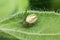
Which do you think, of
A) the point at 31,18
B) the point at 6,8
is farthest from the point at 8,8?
the point at 31,18

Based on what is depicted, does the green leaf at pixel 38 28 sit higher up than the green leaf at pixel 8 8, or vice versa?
the green leaf at pixel 8 8

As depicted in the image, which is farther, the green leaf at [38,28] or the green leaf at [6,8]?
the green leaf at [6,8]

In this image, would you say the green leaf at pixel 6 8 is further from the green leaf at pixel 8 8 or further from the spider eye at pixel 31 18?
the spider eye at pixel 31 18

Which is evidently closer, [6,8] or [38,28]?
[38,28]

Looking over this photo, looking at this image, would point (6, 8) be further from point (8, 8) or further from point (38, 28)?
point (38, 28)

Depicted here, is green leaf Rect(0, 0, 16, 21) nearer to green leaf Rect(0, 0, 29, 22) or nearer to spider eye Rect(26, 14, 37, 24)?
green leaf Rect(0, 0, 29, 22)

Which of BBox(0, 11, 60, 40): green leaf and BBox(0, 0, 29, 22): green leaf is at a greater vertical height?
BBox(0, 0, 29, 22): green leaf

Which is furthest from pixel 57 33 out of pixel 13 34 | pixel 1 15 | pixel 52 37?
pixel 1 15

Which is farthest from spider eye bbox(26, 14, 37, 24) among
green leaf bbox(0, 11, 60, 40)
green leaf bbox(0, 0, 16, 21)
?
green leaf bbox(0, 0, 16, 21)

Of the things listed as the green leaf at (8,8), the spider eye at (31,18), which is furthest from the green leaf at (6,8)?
the spider eye at (31,18)

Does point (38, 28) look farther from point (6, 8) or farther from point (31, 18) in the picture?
point (6, 8)
